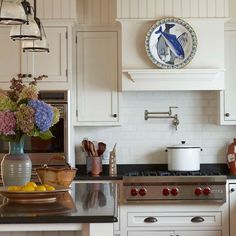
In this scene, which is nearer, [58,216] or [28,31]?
[58,216]

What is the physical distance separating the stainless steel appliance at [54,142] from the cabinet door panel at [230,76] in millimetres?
1511

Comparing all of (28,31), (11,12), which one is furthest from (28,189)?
(28,31)

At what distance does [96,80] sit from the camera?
5289mm

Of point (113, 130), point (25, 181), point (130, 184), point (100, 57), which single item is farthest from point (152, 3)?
point (25, 181)

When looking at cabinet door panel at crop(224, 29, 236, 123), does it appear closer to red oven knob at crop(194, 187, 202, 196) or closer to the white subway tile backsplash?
the white subway tile backsplash

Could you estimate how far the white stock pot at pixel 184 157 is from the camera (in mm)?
5168

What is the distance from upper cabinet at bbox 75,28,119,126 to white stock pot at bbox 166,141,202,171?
616mm

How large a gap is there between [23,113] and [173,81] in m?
2.50

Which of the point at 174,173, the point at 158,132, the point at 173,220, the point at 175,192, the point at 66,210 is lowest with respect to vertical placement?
the point at 173,220

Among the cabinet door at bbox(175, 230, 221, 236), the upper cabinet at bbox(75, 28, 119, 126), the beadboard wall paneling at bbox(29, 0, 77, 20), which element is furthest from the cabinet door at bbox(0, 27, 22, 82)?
the cabinet door at bbox(175, 230, 221, 236)

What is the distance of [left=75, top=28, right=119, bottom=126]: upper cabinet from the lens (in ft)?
17.3

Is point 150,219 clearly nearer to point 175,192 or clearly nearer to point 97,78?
point 175,192

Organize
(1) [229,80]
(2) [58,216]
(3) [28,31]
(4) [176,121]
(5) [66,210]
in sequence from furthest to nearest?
(4) [176,121] → (1) [229,80] → (3) [28,31] → (5) [66,210] → (2) [58,216]

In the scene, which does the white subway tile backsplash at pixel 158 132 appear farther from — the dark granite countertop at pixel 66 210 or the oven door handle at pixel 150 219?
the dark granite countertop at pixel 66 210
